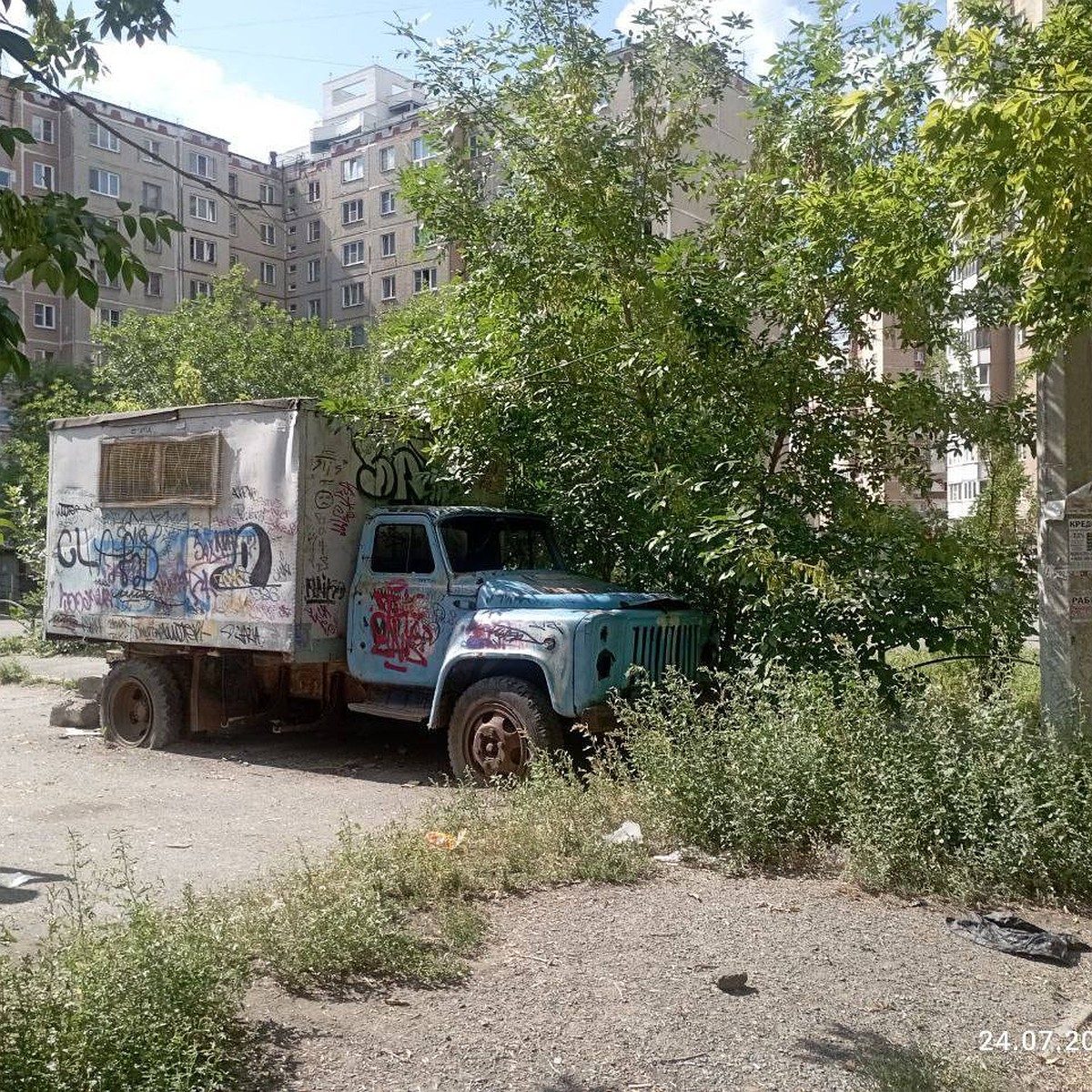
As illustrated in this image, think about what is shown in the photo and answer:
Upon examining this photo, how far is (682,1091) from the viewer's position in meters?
3.79

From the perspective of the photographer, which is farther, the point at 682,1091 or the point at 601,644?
the point at 601,644

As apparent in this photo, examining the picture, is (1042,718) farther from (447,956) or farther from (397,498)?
(397,498)

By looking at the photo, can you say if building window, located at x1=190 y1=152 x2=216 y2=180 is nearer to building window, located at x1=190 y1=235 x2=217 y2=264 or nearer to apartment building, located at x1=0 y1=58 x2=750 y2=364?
apartment building, located at x1=0 y1=58 x2=750 y2=364

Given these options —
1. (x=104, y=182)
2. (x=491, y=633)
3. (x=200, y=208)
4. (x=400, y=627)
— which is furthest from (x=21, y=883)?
(x=200, y=208)

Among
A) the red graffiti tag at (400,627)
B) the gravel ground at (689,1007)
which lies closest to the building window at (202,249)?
the red graffiti tag at (400,627)

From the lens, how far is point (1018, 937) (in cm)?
514

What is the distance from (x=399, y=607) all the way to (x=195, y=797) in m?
2.16

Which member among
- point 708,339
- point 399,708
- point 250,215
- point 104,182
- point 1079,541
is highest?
point 104,182

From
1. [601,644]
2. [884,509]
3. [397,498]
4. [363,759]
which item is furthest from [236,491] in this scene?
[884,509]

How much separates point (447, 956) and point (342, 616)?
5551 millimetres

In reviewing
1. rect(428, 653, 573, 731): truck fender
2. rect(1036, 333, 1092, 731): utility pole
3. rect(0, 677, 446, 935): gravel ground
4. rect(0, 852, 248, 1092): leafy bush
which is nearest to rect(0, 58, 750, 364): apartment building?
rect(0, 677, 446, 935): gravel ground

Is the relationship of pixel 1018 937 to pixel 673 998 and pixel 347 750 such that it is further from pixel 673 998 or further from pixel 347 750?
pixel 347 750

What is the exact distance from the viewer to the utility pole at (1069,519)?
22.6ft

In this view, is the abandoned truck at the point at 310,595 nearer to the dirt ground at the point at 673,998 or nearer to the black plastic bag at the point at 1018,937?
the dirt ground at the point at 673,998
